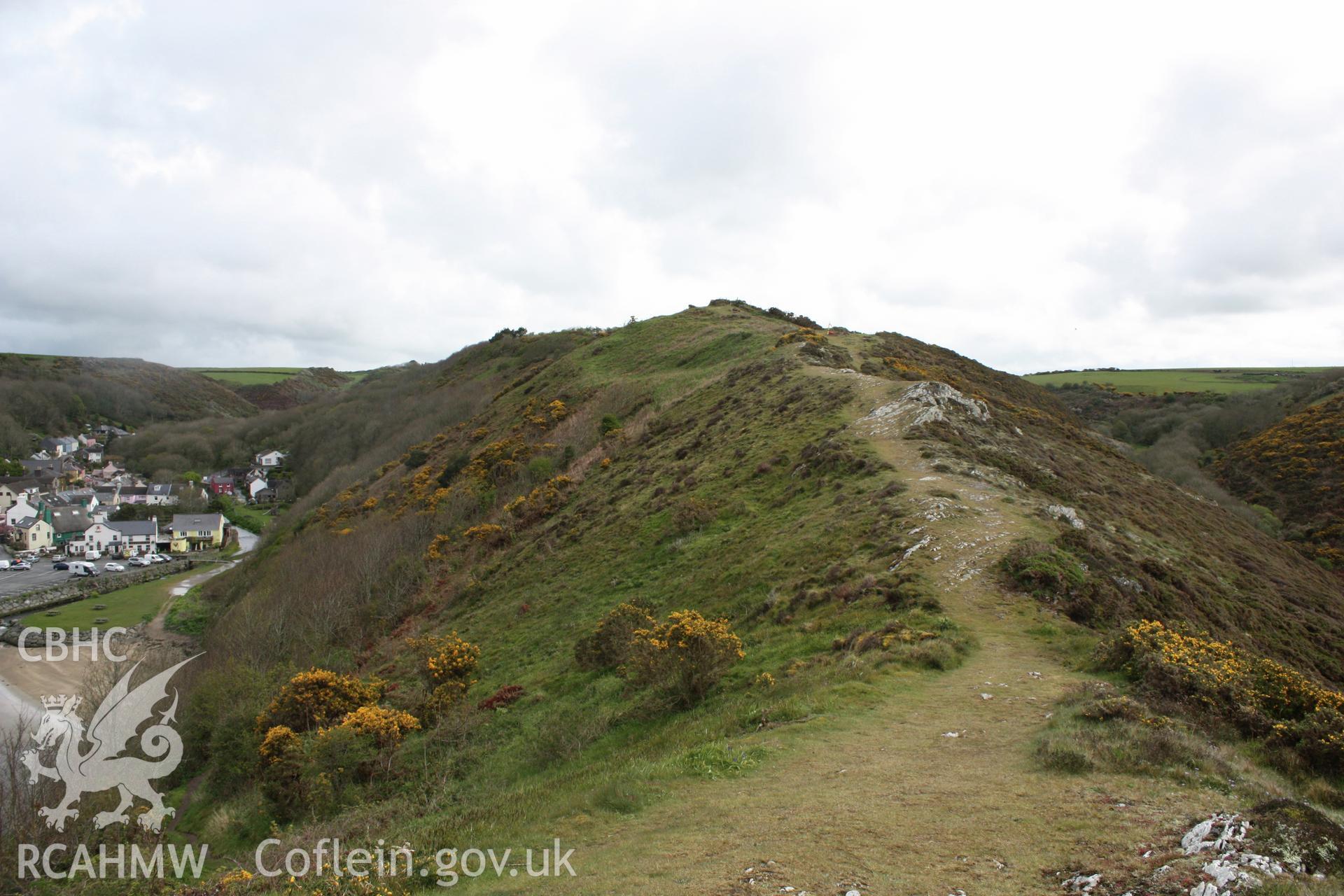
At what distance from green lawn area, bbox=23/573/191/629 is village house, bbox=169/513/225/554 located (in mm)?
24026

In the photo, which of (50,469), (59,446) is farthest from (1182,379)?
(59,446)

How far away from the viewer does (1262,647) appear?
14742 mm

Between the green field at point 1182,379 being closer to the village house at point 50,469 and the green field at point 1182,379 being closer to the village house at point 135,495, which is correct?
the village house at point 135,495

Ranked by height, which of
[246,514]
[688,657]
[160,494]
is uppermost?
[160,494]

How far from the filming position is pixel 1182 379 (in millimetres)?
109750

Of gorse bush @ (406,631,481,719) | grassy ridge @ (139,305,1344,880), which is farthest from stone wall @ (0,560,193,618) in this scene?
gorse bush @ (406,631,481,719)

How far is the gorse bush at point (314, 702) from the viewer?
16266 mm

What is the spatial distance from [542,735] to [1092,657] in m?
9.59

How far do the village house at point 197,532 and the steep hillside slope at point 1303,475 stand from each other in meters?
109

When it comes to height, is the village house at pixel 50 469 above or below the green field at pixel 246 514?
above

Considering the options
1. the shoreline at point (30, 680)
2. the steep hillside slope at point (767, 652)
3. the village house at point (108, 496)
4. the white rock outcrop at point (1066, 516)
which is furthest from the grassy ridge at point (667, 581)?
the village house at point (108, 496)

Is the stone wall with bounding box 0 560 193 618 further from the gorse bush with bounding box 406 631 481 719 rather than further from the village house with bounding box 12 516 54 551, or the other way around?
the gorse bush with bounding box 406 631 481 719

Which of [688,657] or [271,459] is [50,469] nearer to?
[271,459]

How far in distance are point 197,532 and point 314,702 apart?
89.8 meters
